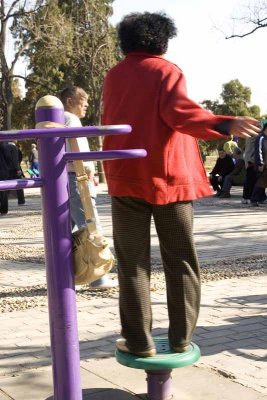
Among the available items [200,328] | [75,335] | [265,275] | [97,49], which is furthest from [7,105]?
[75,335]

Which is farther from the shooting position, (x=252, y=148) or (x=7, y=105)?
(x=7, y=105)

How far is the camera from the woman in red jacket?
9.32 ft

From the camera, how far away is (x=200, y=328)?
441 centimetres

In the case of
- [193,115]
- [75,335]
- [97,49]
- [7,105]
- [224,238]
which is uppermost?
[97,49]

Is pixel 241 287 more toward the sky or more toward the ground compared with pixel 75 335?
more toward the ground

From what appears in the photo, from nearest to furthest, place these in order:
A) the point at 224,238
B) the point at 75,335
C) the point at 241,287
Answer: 1. the point at 75,335
2. the point at 241,287
3. the point at 224,238

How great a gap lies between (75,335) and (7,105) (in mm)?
22149

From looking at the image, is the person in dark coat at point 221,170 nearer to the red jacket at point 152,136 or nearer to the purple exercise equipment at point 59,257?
the red jacket at point 152,136

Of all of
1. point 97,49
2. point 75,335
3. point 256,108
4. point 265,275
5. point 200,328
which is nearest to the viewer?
point 75,335

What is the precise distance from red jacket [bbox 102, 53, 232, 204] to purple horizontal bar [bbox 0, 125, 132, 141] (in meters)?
0.47

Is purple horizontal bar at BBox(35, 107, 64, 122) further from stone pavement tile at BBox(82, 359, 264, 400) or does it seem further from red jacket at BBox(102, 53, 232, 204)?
stone pavement tile at BBox(82, 359, 264, 400)

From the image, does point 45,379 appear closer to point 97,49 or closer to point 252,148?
point 252,148

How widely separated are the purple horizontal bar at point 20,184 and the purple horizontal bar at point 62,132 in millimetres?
160

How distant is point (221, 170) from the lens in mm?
16969
